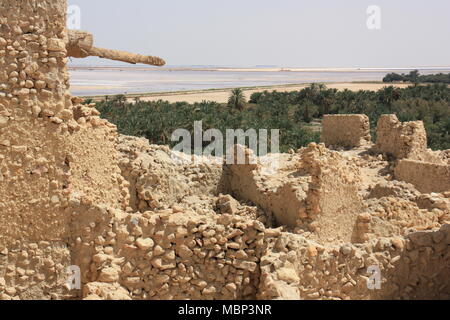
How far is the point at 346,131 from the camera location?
17.1 m

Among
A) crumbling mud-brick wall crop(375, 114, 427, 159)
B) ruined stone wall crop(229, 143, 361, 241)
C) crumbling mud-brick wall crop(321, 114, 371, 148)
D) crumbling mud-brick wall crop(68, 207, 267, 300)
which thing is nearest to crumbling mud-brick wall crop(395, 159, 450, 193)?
crumbling mud-brick wall crop(375, 114, 427, 159)

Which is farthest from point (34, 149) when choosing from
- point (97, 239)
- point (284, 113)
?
point (284, 113)

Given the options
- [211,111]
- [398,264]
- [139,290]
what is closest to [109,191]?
[139,290]

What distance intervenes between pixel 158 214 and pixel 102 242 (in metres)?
0.61

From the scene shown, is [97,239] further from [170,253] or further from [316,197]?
[316,197]

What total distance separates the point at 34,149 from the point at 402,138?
11884 millimetres

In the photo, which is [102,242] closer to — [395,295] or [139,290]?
[139,290]

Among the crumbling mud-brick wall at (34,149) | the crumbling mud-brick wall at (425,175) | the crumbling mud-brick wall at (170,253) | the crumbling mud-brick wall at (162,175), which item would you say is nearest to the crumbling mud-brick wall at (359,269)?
the crumbling mud-brick wall at (170,253)

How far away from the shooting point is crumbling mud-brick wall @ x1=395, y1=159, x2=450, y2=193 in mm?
11914

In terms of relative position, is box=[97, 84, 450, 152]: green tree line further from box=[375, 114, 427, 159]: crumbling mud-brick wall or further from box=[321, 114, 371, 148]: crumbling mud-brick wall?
box=[375, 114, 427, 159]: crumbling mud-brick wall

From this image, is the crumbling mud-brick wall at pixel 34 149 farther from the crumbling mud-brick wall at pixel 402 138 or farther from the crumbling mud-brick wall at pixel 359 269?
the crumbling mud-brick wall at pixel 402 138

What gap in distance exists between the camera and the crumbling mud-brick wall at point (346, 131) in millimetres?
16891

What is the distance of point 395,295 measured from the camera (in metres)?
5.60

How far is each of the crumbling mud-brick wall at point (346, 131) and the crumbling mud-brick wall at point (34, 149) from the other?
12920 millimetres
